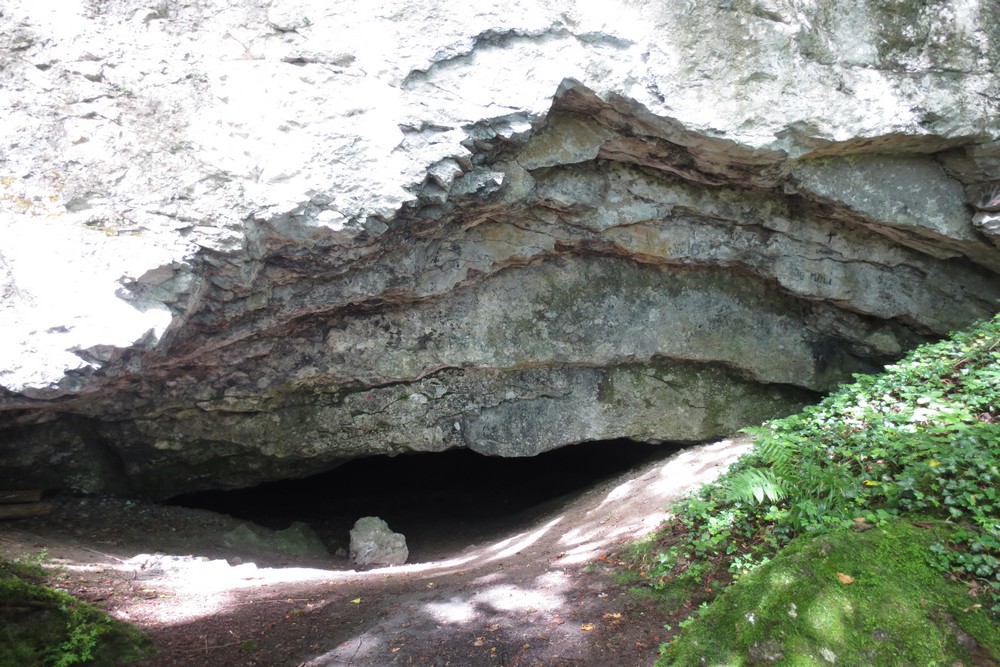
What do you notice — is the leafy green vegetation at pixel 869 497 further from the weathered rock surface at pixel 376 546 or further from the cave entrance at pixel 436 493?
the cave entrance at pixel 436 493

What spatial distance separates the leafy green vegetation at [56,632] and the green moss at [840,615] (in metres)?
3.27

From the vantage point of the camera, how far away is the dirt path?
4039 mm

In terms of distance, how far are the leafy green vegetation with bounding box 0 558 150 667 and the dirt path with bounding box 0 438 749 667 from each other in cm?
26

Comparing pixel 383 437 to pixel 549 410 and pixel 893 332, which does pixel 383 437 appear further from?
pixel 893 332

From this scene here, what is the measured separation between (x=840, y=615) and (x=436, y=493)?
927cm

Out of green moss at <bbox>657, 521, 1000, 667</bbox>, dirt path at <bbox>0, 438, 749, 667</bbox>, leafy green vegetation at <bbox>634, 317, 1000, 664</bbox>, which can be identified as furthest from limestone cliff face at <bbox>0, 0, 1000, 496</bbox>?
green moss at <bbox>657, 521, 1000, 667</bbox>

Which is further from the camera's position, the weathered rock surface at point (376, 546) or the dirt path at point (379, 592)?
the weathered rock surface at point (376, 546)

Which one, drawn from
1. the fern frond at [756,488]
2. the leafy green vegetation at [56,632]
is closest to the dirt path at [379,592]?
the leafy green vegetation at [56,632]

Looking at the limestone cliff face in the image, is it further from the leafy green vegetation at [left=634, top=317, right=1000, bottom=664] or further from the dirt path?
the leafy green vegetation at [left=634, top=317, right=1000, bottom=664]

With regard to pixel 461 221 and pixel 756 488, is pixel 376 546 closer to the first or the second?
pixel 461 221

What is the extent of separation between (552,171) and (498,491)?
6.15 metres

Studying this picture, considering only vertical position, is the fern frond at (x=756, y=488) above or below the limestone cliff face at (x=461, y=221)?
below

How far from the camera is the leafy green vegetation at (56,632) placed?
3.59 m

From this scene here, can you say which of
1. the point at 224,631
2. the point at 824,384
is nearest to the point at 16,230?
the point at 224,631
